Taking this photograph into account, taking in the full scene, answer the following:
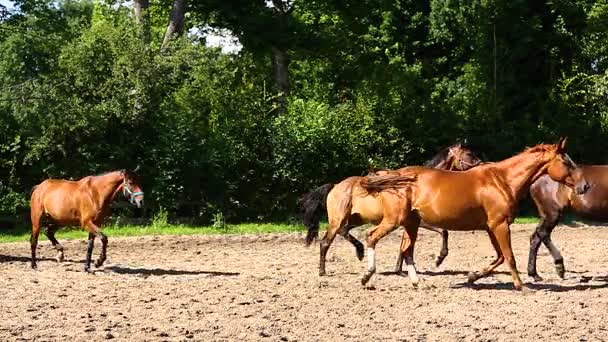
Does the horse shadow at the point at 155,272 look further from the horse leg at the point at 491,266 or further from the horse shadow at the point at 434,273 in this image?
the horse leg at the point at 491,266

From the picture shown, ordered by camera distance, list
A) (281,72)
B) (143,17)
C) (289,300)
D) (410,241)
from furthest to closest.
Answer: (281,72) → (143,17) → (410,241) → (289,300)

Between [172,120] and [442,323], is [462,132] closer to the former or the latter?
[172,120]

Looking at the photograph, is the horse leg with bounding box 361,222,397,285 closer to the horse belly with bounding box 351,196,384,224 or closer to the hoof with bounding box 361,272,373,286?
the hoof with bounding box 361,272,373,286

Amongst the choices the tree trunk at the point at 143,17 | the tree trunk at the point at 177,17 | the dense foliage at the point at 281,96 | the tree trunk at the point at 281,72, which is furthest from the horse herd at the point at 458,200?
A: the tree trunk at the point at 281,72

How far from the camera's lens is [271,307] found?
945 centimetres

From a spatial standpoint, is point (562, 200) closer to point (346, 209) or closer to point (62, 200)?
point (346, 209)

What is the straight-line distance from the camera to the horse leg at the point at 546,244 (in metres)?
12.0

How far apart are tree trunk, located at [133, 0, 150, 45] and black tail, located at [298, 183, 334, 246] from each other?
1003cm

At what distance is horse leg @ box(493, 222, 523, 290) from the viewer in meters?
10.6

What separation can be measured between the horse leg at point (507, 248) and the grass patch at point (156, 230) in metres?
9.51

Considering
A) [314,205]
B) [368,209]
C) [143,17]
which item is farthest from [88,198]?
[143,17]

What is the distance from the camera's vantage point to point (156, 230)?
19.6 m

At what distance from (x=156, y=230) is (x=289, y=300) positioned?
33.2 ft

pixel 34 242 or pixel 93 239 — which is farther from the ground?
pixel 93 239
